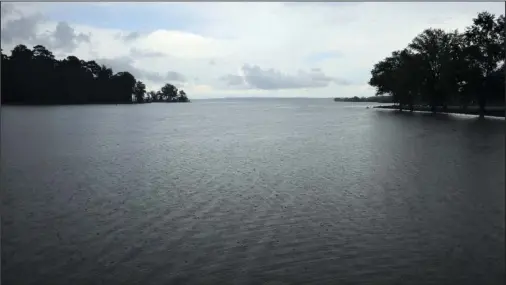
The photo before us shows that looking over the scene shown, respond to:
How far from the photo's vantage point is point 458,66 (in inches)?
2928

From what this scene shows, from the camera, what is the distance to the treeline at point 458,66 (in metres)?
69.6

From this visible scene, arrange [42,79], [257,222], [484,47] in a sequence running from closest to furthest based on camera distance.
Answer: [257,222] < [484,47] < [42,79]

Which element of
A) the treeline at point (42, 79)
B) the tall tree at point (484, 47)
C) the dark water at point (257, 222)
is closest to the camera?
the dark water at point (257, 222)

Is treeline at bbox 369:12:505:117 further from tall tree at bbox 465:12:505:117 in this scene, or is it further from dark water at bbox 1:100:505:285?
dark water at bbox 1:100:505:285

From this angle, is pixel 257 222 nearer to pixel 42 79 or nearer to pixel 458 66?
pixel 458 66

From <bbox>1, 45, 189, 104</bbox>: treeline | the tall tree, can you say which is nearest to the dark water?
the tall tree

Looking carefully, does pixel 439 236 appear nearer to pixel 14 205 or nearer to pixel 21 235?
pixel 21 235

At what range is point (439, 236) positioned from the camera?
40.6 ft

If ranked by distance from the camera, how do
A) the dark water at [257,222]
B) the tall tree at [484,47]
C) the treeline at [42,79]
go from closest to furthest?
the dark water at [257,222], the tall tree at [484,47], the treeline at [42,79]

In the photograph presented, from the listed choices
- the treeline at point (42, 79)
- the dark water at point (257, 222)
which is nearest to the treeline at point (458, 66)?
the dark water at point (257, 222)

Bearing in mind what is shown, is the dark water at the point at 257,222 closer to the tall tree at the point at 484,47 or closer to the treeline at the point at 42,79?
the tall tree at the point at 484,47

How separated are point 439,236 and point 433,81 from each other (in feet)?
287

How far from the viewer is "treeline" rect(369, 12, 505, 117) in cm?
6956

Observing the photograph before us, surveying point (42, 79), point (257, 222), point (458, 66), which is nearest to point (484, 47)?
point (458, 66)
